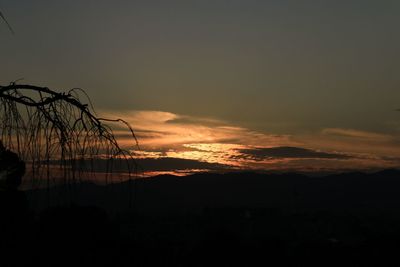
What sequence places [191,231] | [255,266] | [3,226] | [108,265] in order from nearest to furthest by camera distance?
[3,226] → [108,265] → [255,266] → [191,231]

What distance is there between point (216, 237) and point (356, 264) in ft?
76.2

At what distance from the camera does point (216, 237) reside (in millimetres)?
89688

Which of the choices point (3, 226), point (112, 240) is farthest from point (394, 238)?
point (3, 226)

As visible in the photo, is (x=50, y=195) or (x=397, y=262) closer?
(x=50, y=195)

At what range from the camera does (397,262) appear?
79.8 meters

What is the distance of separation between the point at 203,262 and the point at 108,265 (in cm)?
2545

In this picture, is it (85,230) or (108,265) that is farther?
(85,230)

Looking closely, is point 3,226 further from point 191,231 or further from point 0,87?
point 191,231

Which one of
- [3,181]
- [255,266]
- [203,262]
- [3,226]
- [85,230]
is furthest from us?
[203,262]

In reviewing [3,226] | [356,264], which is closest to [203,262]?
[356,264]

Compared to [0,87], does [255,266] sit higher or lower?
lower

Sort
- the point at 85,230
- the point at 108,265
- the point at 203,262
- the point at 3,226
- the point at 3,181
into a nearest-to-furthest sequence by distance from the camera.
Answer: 1. the point at 3,181
2. the point at 3,226
3. the point at 108,265
4. the point at 85,230
5. the point at 203,262

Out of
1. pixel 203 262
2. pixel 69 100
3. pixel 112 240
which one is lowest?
→ pixel 203 262

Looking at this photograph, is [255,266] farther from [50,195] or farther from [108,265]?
[50,195]
